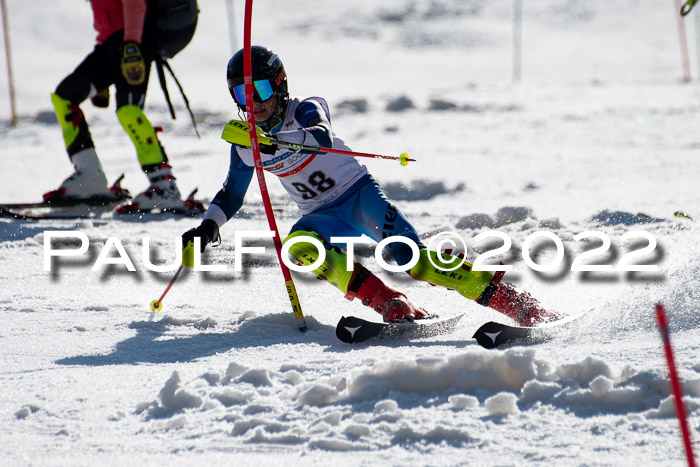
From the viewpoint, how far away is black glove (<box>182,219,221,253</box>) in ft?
13.3

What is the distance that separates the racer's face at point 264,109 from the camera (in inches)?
161

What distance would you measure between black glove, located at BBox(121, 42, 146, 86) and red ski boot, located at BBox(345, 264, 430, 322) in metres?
3.36

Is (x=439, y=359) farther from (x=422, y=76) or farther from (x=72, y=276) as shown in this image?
(x=422, y=76)

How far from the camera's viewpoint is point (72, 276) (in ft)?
16.3

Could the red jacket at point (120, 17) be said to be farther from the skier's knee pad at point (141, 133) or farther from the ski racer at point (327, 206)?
the ski racer at point (327, 206)

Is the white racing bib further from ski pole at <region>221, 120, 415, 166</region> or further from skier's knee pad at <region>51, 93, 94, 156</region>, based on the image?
skier's knee pad at <region>51, 93, 94, 156</region>

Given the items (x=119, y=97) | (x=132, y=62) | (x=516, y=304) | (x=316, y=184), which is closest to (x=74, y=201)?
(x=119, y=97)

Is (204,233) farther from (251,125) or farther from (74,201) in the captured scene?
(74,201)

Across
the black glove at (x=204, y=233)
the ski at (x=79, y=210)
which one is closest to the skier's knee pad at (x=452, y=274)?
the black glove at (x=204, y=233)

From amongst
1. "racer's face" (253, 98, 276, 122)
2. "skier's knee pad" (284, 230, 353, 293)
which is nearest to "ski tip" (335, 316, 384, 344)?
"skier's knee pad" (284, 230, 353, 293)

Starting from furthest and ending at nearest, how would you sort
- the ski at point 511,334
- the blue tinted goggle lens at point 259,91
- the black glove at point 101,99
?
the black glove at point 101,99, the blue tinted goggle lens at point 259,91, the ski at point 511,334

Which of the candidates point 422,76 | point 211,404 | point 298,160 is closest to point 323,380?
point 211,404

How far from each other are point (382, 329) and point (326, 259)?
1.65ft

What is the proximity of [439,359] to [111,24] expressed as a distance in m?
4.86
